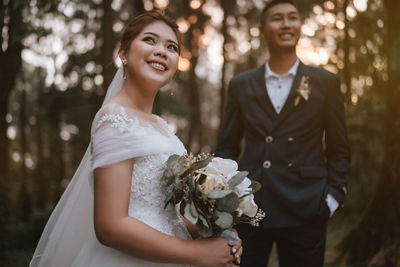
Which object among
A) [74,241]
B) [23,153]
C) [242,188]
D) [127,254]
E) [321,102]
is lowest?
[23,153]

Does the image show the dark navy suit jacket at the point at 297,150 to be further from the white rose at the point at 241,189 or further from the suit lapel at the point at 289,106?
the white rose at the point at 241,189

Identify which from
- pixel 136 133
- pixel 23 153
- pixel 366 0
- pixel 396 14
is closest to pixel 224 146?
pixel 136 133

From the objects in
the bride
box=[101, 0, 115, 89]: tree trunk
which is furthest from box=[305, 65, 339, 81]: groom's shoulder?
box=[101, 0, 115, 89]: tree trunk

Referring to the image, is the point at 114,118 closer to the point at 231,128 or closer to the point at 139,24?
the point at 139,24

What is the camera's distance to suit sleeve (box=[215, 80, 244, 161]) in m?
3.58

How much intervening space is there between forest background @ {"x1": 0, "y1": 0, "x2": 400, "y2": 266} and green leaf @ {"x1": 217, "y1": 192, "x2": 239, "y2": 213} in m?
0.90

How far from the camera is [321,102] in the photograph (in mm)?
3254

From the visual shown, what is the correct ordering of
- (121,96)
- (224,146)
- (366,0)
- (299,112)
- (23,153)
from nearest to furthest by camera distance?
(121,96) → (299,112) → (224,146) → (366,0) → (23,153)

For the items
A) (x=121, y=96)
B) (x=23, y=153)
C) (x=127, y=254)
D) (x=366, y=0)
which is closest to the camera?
(x=127, y=254)

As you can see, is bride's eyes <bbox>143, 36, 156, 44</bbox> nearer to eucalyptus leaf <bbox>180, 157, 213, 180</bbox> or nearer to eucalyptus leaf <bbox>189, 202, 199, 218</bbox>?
eucalyptus leaf <bbox>180, 157, 213, 180</bbox>

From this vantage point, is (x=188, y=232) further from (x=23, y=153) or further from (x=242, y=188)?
(x=23, y=153)

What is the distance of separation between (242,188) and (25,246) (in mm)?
9236

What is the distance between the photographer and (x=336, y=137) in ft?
10.8

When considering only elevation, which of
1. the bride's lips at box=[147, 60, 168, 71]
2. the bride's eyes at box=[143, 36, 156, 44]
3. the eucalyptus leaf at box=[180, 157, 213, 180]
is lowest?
the eucalyptus leaf at box=[180, 157, 213, 180]
